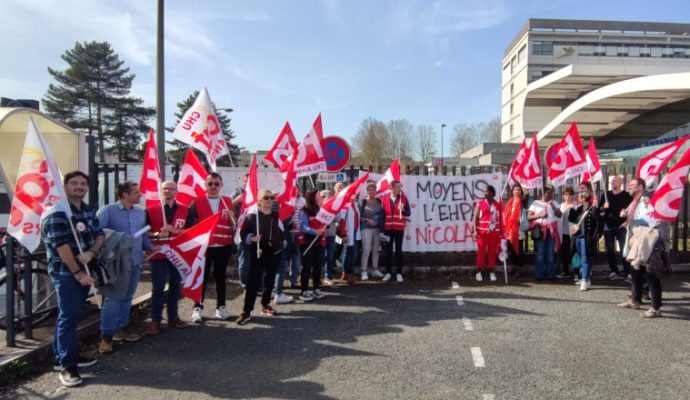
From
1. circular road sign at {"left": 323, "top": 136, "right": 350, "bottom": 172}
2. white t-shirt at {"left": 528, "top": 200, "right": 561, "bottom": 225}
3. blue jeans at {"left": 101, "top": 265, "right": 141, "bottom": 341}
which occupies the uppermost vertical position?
circular road sign at {"left": 323, "top": 136, "right": 350, "bottom": 172}

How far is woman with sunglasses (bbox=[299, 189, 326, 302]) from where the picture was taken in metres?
7.79

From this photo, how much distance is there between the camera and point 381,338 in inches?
229

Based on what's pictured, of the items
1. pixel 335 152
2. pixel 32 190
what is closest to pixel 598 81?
pixel 335 152

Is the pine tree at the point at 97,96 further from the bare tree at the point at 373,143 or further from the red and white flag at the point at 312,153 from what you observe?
the red and white flag at the point at 312,153

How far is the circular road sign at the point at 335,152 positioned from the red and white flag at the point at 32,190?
18.9ft

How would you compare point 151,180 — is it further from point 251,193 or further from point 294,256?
point 294,256

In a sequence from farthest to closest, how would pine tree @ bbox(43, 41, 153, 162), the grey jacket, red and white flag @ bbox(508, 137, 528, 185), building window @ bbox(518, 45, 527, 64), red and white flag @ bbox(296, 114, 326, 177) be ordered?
building window @ bbox(518, 45, 527, 64), pine tree @ bbox(43, 41, 153, 162), red and white flag @ bbox(508, 137, 528, 185), red and white flag @ bbox(296, 114, 326, 177), the grey jacket

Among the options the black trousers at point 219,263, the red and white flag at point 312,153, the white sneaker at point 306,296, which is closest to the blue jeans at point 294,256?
the white sneaker at point 306,296

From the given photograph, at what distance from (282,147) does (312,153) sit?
88cm

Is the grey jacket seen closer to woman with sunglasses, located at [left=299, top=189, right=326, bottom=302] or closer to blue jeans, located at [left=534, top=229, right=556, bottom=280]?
woman with sunglasses, located at [left=299, top=189, right=326, bottom=302]

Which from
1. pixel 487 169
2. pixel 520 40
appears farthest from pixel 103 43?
pixel 520 40

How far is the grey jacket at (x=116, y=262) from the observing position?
5031 mm

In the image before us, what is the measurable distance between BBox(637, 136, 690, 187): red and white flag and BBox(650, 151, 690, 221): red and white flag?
97cm

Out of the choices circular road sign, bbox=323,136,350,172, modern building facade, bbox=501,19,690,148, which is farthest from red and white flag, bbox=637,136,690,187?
modern building facade, bbox=501,19,690,148
